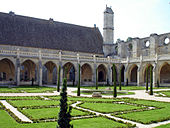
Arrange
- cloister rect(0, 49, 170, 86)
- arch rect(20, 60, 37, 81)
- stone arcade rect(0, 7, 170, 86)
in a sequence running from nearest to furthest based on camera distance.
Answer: cloister rect(0, 49, 170, 86)
stone arcade rect(0, 7, 170, 86)
arch rect(20, 60, 37, 81)

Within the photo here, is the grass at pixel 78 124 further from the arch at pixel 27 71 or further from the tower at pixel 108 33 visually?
the tower at pixel 108 33

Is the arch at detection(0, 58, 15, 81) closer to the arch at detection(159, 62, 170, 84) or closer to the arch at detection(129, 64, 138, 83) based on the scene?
the arch at detection(129, 64, 138, 83)

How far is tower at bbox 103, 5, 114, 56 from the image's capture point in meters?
54.4

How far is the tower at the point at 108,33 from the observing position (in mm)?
54438

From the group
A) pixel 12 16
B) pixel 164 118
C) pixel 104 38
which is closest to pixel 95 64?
pixel 104 38

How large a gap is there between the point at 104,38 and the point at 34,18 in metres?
18.4

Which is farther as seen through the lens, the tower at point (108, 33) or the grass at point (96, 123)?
the tower at point (108, 33)

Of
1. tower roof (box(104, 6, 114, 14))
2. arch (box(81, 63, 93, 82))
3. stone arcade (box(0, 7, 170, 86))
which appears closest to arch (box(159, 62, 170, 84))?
stone arcade (box(0, 7, 170, 86))

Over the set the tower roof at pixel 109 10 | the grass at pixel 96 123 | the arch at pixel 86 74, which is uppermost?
the tower roof at pixel 109 10

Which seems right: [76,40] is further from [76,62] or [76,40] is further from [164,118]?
[164,118]

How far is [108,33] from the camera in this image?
2153 inches

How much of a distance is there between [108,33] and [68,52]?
13.4 m

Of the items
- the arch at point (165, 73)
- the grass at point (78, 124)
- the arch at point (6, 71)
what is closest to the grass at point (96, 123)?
the grass at point (78, 124)

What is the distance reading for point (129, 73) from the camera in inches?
1849
